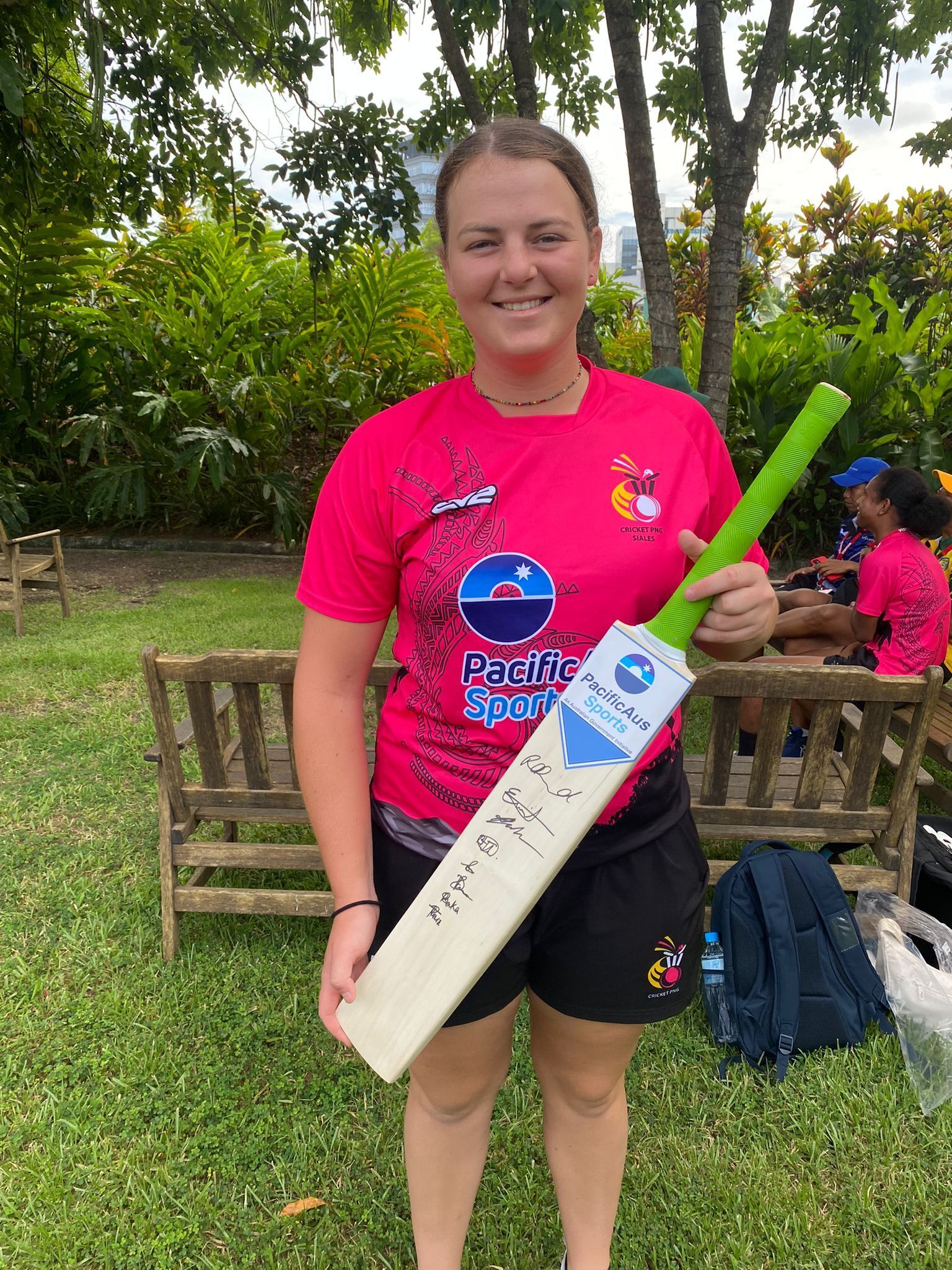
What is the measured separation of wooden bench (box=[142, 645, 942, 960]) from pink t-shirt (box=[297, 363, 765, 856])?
120 centimetres

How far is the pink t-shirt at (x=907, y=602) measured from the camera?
3.47 meters

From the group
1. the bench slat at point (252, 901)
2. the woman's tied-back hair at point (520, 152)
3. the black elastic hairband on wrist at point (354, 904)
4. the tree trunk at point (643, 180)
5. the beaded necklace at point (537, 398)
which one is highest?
the tree trunk at point (643, 180)

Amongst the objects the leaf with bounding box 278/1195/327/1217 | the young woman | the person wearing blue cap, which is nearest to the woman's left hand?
the young woman

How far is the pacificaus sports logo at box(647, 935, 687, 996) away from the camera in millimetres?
1221

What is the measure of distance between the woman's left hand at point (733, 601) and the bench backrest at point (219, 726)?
1.43 meters

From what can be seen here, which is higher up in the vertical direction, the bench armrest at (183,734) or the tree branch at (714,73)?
the tree branch at (714,73)

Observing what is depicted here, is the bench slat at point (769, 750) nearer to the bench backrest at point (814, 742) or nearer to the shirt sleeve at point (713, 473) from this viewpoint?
the bench backrest at point (814, 742)

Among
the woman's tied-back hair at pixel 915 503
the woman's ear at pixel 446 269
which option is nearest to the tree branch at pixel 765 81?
the woman's tied-back hair at pixel 915 503

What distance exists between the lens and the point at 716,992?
2.37 m

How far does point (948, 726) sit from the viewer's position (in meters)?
3.36

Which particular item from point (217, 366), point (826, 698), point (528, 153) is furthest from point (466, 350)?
point (528, 153)

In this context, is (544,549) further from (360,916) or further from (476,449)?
(360,916)

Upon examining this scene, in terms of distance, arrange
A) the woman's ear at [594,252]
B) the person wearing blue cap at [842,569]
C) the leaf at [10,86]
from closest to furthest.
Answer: the woman's ear at [594,252]
the leaf at [10,86]
the person wearing blue cap at [842,569]

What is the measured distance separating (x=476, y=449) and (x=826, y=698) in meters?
1.66
